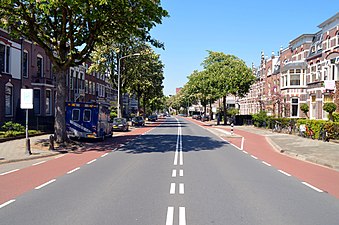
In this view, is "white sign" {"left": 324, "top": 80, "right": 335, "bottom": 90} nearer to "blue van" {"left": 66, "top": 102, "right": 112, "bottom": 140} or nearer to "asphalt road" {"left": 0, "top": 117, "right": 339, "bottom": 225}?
"blue van" {"left": 66, "top": 102, "right": 112, "bottom": 140}

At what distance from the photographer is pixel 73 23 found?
19234 millimetres

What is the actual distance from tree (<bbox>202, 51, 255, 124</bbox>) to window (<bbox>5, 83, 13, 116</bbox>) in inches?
1185

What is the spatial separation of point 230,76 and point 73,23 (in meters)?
35.9

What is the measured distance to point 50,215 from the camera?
6.57 metres

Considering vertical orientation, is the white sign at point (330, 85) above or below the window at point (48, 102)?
above

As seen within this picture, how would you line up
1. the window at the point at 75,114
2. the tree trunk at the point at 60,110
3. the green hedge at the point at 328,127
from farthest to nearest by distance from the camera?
the green hedge at the point at 328,127 < the window at the point at 75,114 < the tree trunk at the point at 60,110

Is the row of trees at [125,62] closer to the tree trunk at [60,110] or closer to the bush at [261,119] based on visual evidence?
the bush at [261,119]

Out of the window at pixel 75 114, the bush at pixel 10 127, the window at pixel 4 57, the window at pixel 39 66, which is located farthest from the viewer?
the window at pixel 39 66

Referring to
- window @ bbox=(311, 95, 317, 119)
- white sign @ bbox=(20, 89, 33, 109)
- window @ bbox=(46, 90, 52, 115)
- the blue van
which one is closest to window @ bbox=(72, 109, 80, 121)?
the blue van

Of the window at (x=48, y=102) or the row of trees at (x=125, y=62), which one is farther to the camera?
the row of trees at (x=125, y=62)

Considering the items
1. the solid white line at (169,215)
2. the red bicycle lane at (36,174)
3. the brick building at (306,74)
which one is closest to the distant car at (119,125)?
the red bicycle lane at (36,174)

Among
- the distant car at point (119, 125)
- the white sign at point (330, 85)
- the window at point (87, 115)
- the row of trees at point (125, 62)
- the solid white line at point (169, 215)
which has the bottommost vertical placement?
the solid white line at point (169, 215)

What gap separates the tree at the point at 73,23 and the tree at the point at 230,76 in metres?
31.7

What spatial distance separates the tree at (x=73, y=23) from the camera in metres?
17.0
